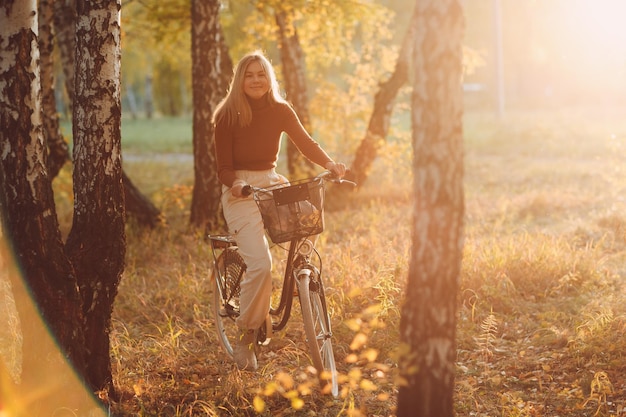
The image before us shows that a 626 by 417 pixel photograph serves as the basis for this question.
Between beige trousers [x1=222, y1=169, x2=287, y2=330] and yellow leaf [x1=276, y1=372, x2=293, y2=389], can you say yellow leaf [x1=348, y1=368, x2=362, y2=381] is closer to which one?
yellow leaf [x1=276, y1=372, x2=293, y2=389]

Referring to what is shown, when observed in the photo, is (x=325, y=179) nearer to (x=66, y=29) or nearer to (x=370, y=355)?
(x=370, y=355)

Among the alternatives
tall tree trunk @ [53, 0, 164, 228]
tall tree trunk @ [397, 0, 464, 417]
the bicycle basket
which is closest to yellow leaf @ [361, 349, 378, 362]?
the bicycle basket

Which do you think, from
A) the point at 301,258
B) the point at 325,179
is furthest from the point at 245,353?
the point at 325,179

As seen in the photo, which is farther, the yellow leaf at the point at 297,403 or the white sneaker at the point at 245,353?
the white sneaker at the point at 245,353

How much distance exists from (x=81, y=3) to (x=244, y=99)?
1219 millimetres

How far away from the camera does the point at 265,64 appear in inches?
196

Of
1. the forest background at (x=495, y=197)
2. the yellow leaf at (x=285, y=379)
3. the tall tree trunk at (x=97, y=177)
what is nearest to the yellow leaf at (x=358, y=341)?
the forest background at (x=495, y=197)

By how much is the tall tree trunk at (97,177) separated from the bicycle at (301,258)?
943 mm

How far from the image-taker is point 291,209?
4449 millimetres

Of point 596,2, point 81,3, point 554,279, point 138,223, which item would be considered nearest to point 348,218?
point 138,223

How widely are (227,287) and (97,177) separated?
5.11 feet

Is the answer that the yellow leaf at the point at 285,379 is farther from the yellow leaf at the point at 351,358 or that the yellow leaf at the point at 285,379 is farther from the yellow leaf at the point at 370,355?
the yellow leaf at the point at 370,355

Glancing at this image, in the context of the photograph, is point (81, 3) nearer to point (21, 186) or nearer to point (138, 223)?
point (21, 186)

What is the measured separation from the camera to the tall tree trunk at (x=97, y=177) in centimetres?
447
